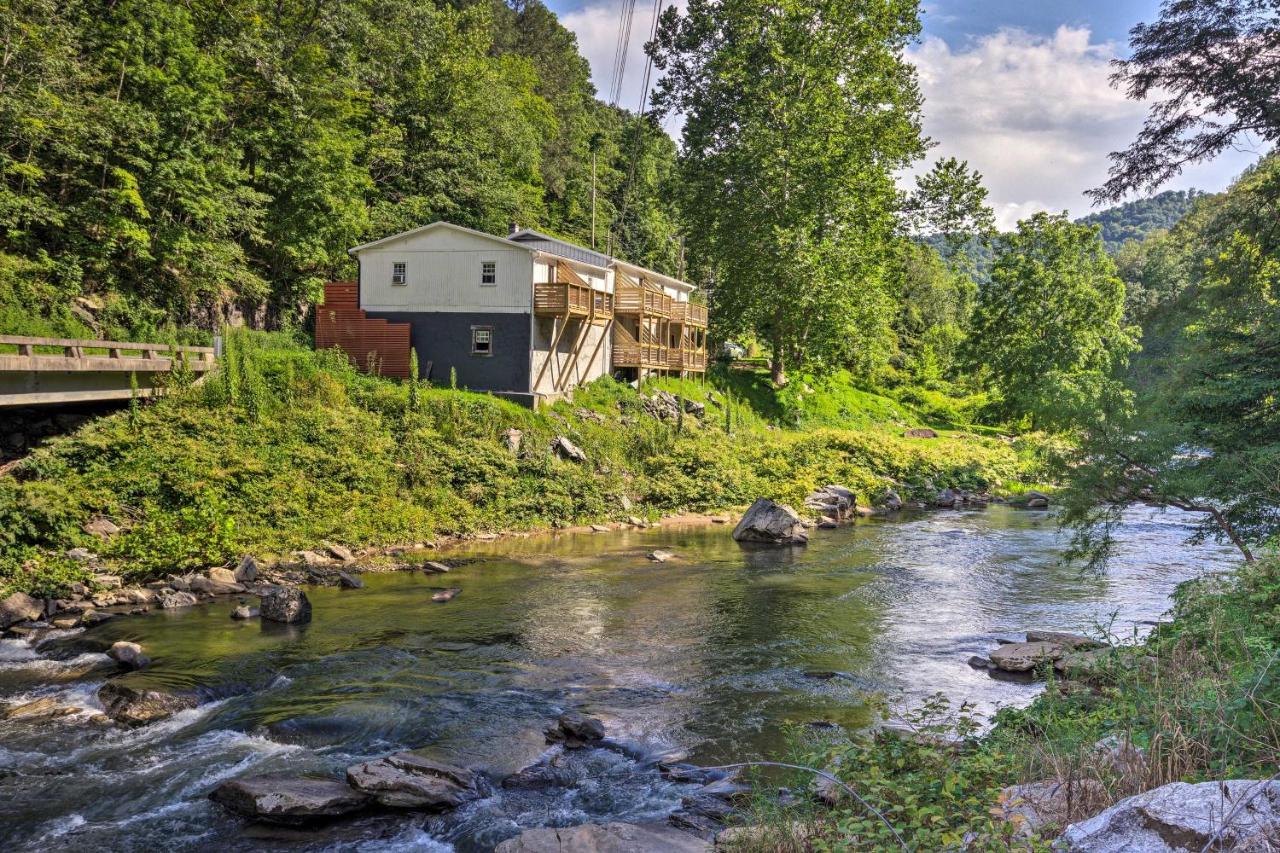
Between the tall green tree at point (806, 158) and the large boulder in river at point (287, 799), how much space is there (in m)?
35.6

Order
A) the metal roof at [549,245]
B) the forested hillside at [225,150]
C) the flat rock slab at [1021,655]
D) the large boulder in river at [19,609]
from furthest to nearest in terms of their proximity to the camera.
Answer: the metal roof at [549,245] → the forested hillside at [225,150] → the large boulder in river at [19,609] → the flat rock slab at [1021,655]

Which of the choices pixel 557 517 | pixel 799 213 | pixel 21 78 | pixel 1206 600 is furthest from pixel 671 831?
pixel 799 213

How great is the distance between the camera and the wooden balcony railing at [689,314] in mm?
43188

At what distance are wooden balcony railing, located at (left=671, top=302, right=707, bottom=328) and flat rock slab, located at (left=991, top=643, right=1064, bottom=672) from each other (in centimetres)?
3074

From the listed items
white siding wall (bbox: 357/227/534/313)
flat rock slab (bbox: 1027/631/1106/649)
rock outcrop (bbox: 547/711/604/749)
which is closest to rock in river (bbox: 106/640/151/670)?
rock outcrop (bbox: 547/711/604/749)

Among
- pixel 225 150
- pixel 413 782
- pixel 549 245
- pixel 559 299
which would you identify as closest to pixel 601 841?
pixel 413 782

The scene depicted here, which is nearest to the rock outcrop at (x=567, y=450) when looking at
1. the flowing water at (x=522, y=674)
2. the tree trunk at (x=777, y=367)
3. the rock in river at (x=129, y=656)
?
the flowing water at (x=522, y=674)

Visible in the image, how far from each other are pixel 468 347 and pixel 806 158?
64.5 feet

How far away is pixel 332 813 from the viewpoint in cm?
859

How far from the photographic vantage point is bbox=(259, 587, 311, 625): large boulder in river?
1569 centimetres

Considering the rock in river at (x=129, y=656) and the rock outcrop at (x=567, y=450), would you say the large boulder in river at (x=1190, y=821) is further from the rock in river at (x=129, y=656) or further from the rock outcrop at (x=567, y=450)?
the rock outcrop at (x=567, y=450)

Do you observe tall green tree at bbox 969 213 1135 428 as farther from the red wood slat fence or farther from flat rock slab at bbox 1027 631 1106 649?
flat rock slab at bbox 1027 631 1106 649

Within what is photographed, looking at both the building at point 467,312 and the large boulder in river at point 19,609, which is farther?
the building at point 467,312

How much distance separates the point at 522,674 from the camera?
43.9 feet
